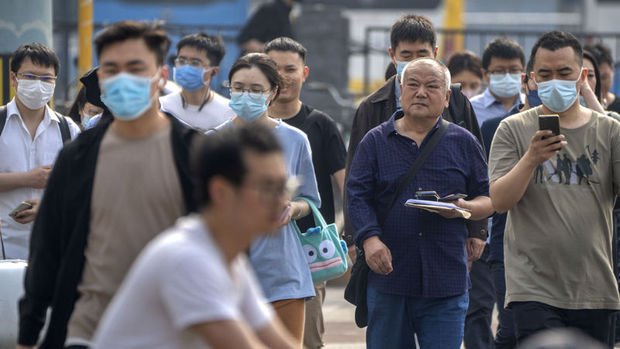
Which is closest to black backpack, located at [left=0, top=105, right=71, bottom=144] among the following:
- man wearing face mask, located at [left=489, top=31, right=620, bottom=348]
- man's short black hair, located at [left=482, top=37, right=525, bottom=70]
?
man wearing face mask, located at [left=489, top=31, right=620, bottom=348]

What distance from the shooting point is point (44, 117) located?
8297 millimetres

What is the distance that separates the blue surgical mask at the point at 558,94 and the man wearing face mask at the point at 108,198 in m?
2.29

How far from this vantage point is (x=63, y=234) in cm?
516

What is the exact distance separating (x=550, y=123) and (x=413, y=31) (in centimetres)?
211

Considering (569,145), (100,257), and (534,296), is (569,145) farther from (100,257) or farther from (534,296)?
(100,257)

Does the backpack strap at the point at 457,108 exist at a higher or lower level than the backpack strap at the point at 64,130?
higher

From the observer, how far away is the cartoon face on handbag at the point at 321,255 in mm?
7414

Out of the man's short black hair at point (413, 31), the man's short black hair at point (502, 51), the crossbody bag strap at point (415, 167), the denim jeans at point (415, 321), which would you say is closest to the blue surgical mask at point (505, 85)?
the man's short black hair at point (502, 51)

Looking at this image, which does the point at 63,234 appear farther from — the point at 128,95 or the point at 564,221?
the point at 564,221

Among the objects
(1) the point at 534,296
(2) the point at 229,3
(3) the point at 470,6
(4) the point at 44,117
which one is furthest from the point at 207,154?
(3) the point at 470,6

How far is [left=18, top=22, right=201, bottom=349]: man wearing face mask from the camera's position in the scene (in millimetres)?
4988

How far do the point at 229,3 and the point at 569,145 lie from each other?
18.3 meters

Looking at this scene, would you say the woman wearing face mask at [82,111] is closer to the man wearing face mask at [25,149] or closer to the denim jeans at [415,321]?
the man wearing face mask at [25,149]

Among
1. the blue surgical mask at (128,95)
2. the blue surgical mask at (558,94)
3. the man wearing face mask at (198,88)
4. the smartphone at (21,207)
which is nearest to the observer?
the blue surgical mask at (128,95)
